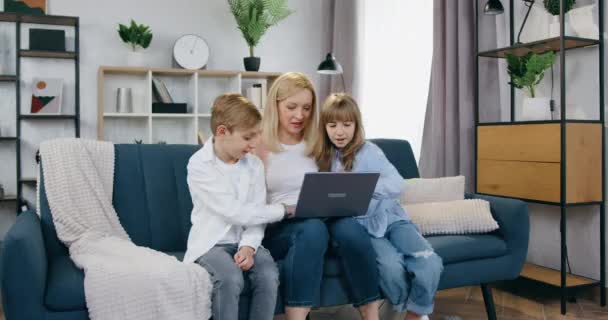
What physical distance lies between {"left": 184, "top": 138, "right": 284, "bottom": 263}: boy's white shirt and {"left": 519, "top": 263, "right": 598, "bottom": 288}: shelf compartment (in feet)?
5.06

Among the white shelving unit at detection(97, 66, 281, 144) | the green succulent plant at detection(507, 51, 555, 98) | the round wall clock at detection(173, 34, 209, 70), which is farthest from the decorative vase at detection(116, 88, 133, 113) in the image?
the green succulent plant at detection(507, 51, 555, 98)

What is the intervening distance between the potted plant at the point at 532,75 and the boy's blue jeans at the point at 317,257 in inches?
53.9

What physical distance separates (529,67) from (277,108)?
4.35ft

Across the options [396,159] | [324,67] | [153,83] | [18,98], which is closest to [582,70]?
[396,159]

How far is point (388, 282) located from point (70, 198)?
1.10 metres

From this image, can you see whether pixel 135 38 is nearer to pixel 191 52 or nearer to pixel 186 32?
pixel 191 52

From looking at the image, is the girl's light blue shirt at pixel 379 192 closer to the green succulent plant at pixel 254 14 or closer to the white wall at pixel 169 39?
the green succulent plant at pixel 254 14

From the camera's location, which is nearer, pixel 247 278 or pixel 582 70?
pixel 247 278

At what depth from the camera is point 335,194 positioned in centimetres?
185

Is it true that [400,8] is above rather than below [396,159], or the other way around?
above

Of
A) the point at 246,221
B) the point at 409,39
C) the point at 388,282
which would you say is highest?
the point at 409,39

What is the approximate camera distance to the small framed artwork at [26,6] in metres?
4.04

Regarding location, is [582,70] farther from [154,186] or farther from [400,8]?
[154,186]

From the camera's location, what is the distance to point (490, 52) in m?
3.06
